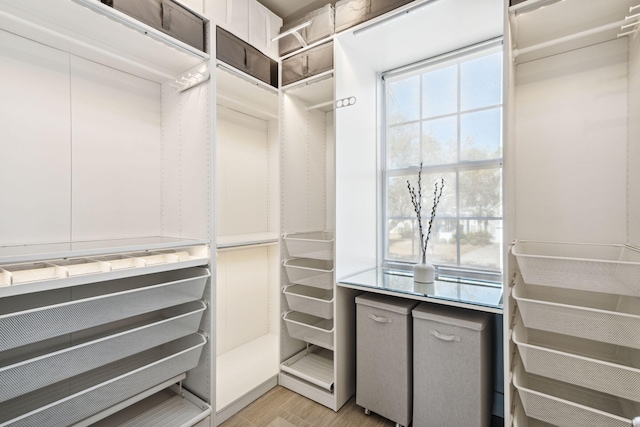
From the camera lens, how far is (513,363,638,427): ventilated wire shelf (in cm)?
128

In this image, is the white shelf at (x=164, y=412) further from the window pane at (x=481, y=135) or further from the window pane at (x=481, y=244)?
the window pane at (x=481, y=135)

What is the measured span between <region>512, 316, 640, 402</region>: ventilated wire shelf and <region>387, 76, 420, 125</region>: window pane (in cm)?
165

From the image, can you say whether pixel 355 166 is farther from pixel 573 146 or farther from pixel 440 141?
pixel 573 146

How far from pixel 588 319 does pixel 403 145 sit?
1618 mm

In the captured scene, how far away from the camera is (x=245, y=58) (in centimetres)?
205

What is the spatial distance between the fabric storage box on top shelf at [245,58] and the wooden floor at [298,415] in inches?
90.7

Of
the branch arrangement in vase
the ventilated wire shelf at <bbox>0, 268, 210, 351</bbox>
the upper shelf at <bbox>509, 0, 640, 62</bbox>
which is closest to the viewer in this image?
the ventilated wire shelf at <bbox>0, 268, 210, 351</bbox>

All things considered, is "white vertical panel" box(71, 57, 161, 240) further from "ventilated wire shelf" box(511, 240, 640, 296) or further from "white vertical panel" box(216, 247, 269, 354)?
"ventilated wire shelf" box(511, 240, 640, 296)

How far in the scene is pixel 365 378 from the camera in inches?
77.7

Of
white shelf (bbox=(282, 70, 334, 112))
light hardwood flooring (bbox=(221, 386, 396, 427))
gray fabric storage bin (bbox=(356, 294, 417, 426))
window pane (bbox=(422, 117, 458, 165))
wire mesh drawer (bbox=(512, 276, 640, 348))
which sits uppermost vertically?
white shelf (bbox=(282, 70, 334, 112))

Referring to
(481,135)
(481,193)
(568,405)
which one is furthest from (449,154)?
(568,405)

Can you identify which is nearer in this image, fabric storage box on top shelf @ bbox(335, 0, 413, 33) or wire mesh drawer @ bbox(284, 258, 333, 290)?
fabric storage box on top shelf @ bbox(335, 0, 413, 33)

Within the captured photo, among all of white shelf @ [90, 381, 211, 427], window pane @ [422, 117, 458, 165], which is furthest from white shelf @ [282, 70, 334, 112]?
white shelf @ [90, 381, 211, 427]

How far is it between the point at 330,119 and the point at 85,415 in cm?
252
